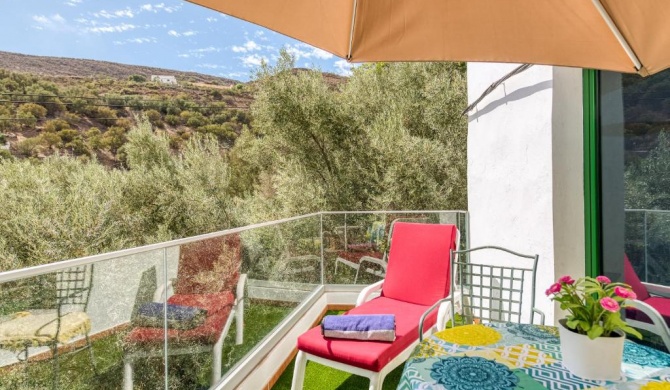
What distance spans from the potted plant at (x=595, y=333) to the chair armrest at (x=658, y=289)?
1326mm

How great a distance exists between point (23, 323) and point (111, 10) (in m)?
55.1

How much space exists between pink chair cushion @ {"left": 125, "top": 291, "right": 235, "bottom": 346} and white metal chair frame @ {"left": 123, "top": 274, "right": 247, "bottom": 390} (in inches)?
1.3

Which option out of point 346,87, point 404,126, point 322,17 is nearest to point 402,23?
point 322,17

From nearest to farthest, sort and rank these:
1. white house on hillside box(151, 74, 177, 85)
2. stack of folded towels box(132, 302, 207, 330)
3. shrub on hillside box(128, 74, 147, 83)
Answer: stack of folded towels box(132, 302, 207, 330) → shrub on hillside box(128, 74, 147, 83) → white house on hillside box(151, 74, 177, 85)

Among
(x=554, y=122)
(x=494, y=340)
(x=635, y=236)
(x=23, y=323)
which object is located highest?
(x=554, y=122)

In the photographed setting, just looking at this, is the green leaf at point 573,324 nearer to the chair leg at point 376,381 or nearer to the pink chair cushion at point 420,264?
the chair leg at point 376,381

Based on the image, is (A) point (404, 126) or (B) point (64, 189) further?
(B) point (64, 189)

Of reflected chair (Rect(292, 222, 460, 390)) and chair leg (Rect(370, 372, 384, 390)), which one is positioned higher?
reflected chair (Rect(292, 222, 460, 390))

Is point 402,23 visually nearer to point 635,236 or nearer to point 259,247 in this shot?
point 635,236

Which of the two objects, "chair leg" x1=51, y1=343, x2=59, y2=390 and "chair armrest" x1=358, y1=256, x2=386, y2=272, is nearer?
"chair leg" x1=51, y1=343, x2=59, y2=390

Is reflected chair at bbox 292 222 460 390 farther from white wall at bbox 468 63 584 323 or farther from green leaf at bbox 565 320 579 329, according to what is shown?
green leaf at bbox 565 320 579 329

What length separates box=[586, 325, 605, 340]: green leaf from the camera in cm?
131

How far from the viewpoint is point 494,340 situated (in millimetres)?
1756

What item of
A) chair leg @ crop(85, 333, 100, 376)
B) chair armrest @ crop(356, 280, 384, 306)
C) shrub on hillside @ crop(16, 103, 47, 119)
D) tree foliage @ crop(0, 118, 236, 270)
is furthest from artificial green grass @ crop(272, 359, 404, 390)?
shrub on hillside @ crop(16, 103, 47, 119)
